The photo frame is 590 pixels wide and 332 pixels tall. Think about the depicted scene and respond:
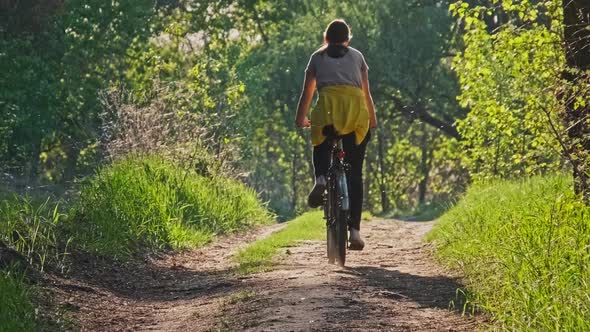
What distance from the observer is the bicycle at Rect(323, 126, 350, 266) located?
32.2 ft

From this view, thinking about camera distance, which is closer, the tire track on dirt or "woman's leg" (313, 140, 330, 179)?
the tire track on dirt

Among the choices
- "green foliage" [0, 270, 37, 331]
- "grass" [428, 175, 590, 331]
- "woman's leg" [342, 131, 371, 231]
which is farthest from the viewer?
"woman's leg" [342, 131, 371, 231]

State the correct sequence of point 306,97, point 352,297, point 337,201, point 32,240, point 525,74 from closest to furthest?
point 352,297
point 32,240
point 337,201
point 306,97
point 525,74

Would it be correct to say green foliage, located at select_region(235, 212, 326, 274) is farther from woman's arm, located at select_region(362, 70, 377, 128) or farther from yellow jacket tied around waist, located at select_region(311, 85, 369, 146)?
woman's arm, located at select_region(362, 70, 377, 128)

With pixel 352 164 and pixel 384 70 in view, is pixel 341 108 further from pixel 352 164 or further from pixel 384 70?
pixel 384 70

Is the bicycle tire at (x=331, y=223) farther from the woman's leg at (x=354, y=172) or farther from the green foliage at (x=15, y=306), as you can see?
the green foliage at (x=15, y=306)

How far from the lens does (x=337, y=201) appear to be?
392 inches

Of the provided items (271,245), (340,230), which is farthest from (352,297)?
(271,245)

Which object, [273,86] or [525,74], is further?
[273,86]

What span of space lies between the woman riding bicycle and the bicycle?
0.25 feet

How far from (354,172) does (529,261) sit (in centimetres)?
321

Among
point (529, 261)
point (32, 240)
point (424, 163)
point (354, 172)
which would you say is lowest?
point (529, 261)

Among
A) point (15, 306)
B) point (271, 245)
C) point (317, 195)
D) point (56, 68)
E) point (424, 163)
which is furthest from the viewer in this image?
point (424, 163)

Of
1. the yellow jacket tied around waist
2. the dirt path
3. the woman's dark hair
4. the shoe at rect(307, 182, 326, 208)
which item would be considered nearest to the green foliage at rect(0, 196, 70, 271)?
the dirt path
